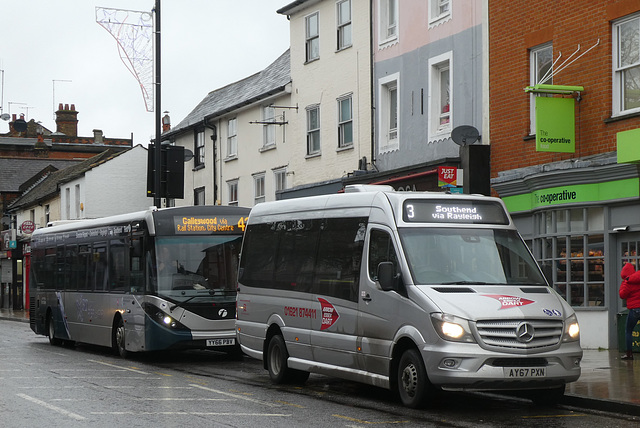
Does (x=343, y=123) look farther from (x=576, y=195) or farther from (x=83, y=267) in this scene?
(x=576, y=195)

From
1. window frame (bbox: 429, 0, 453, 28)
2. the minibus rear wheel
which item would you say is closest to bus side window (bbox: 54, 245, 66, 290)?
window frame (bbox: 429, 0, 453, 28)

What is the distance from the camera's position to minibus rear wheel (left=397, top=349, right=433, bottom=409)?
1111 centimetres

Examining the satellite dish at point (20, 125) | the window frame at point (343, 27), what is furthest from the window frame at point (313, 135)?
the satellite dish at point (20, 125)

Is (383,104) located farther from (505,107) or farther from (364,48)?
(505,107)

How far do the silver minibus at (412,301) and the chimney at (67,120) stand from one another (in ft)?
235

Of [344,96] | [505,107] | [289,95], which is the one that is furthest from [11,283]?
[505,107]

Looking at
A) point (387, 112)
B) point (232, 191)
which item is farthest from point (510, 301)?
point (232, 191)

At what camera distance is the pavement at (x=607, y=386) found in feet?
36.9

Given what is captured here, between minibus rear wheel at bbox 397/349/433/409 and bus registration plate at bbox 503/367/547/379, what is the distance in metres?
0.88

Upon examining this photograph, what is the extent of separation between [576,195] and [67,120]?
231 feet

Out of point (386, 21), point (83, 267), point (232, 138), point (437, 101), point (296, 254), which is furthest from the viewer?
point (232, 138)

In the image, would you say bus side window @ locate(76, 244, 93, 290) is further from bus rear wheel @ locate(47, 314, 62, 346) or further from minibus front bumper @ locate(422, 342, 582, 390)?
minibus front bumper @ locate(422, 342, 582, 390)

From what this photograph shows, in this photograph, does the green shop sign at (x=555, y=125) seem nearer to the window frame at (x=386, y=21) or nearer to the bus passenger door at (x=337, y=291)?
the bus passenger door at (x=337, y=291)

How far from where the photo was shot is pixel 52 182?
196 ft
